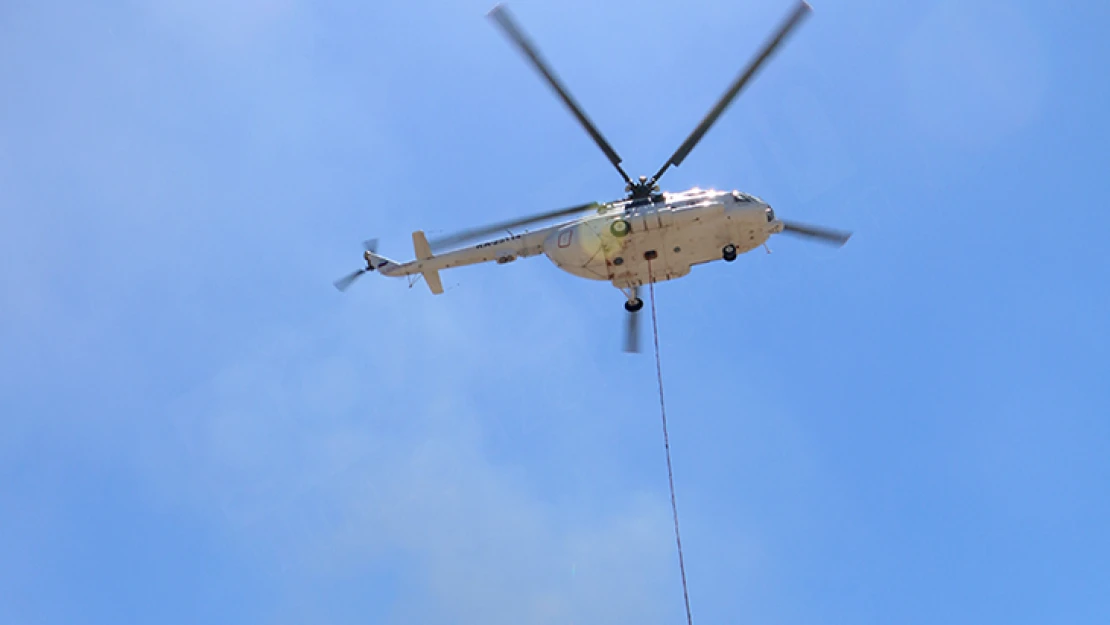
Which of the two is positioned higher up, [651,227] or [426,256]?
[426,256]

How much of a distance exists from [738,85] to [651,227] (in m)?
3.56

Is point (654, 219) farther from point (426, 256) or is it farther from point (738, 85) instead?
point (426, 256)

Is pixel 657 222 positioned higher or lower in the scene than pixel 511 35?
lower

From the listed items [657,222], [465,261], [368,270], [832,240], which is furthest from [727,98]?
[368,270]

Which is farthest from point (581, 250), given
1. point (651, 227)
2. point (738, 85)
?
point (738, 85)

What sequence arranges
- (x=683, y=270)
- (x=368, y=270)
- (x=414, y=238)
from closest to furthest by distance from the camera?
(x=683, y=270) → (x=414, y=238) → (x=368, y=270)

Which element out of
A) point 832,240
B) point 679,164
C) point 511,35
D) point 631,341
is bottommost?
point 631,341

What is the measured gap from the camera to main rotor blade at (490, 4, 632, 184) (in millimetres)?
16036

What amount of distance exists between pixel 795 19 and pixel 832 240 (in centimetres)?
534

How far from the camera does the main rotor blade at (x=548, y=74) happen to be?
52.6ft

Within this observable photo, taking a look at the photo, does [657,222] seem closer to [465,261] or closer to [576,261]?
[576,261]

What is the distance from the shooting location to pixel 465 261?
68.3 ft

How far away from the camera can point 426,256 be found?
2098cm

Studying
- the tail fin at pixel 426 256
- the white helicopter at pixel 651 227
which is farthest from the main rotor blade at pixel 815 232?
the tail fin at pixel 426 256
